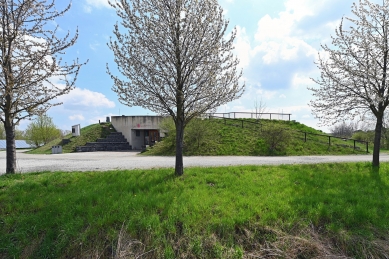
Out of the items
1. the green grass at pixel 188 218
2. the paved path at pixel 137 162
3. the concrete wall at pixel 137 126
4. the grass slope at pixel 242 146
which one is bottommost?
the green grass at pixel 188 218

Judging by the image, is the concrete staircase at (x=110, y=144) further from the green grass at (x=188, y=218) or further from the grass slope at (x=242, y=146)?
the green grass at (x=188, y=218)

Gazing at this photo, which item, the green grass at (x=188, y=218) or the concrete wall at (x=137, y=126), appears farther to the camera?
the concrete wall at (x=137, y=126)

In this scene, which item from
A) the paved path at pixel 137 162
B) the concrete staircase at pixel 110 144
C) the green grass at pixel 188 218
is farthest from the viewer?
the concrete staircase at pixel 110 144

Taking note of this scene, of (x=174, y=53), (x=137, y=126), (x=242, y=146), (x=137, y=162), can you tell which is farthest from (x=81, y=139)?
(x=174, y=53)

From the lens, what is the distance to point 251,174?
301 inches

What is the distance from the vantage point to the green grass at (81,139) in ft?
75.6

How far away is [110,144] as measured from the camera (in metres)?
25.6

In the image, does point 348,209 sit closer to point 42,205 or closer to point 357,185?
point 357,185

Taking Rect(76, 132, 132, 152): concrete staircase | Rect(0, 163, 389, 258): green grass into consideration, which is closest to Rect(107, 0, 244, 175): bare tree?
Rect(0, 163, 389, 258): green grass

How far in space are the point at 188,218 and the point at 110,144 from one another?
2293cm

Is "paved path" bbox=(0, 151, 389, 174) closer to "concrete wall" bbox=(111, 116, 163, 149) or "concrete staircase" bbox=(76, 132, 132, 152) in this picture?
"concrete staircase" bbox=(76, 132, 132, 152)

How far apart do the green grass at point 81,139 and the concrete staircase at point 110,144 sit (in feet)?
2.48

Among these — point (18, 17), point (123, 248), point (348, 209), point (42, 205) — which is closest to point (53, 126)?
point (18, 17)

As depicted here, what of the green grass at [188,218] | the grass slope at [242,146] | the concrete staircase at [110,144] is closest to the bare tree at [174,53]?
the green grass at [188,218]
